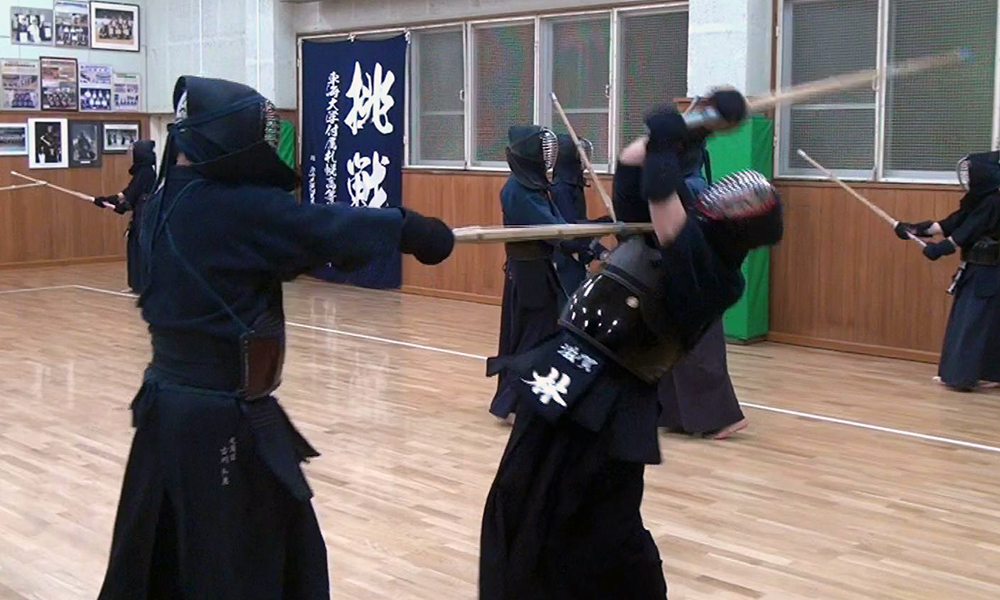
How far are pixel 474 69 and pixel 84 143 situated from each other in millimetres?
5258

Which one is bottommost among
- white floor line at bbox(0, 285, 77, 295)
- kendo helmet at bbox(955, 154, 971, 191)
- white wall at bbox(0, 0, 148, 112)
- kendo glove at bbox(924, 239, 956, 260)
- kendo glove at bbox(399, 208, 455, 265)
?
white floor line at bbox(0, 285, 77, 295)

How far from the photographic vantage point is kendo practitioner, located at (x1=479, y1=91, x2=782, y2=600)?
252cm

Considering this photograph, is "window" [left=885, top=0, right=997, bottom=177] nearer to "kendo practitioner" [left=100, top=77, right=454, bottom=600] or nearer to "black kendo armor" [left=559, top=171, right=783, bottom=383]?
"black kendo armor" [left=559, top=171, right=783, bottom=383]

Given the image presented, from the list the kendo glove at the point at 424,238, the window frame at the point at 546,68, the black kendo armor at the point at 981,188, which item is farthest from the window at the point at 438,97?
the kendo glove at the point at 424,238

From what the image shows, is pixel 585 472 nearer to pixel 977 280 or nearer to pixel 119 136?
pixel 977 280

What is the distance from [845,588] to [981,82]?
475cm

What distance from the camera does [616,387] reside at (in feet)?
8.47

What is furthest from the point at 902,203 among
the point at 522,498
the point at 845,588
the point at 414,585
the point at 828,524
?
the point at 522,498

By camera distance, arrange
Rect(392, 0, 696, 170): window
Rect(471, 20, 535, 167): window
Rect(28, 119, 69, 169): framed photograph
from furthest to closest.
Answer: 1. Rect(28, 119, 69, 169): framed photograph
2. Rect(471, 20, 535, 167): window
3. Rect(392, 0, 696, 170): window

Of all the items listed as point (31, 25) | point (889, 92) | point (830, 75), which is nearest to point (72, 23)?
point (31, 25)

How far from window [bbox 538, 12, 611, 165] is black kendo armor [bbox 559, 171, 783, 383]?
6779 mm

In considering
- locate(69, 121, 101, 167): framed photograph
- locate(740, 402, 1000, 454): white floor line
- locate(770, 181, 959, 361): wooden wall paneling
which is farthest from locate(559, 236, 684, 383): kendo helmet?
locate(69, 121, 101, 167): framed photograph

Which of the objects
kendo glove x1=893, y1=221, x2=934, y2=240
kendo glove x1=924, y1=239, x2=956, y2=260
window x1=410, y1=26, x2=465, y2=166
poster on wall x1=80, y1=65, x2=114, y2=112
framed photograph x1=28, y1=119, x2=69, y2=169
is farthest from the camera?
poster on wall x1=80, y1=65, x2=114, y2=112

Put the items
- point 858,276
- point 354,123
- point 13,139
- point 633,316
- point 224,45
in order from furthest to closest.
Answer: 1. point 13,139
2. point 224,45
3. point 354,123
4. point 858,276
5. point 633,316
